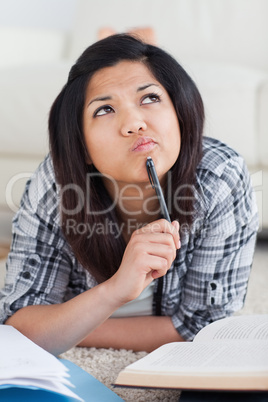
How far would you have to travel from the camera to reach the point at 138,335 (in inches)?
43.2

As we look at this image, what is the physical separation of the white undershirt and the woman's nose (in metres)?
0.33

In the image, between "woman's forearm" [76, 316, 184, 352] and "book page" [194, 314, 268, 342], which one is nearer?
"book page" [194, 314, 268, 342]

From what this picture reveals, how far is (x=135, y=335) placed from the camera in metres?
1.10

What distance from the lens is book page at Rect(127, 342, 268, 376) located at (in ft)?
2.12

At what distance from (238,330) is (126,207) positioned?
0.38 metres

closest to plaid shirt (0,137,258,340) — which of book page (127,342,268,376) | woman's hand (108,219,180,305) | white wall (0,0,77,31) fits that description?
woman's hand (108,219,180,305)

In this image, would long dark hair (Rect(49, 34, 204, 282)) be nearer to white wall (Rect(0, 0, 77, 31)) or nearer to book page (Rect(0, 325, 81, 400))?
book page (Rect(0, 325, 81, 400))

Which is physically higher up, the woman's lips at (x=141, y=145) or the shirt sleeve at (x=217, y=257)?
the woman's lips at (x=141, y=145)

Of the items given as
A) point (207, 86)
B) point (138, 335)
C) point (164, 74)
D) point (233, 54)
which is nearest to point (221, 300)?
point (138, 335)

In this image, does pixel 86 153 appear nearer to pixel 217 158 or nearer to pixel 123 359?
pixel 217 158

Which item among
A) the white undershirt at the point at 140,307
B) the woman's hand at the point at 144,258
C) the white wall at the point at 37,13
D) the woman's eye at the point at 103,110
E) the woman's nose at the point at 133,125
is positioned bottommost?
the white undershirt at the point at 140,307

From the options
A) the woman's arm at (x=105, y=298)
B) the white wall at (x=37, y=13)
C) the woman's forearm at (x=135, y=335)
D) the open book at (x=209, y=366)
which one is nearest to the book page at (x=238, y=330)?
the open book at (x=209, y=366)

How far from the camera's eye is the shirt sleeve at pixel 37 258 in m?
1.04

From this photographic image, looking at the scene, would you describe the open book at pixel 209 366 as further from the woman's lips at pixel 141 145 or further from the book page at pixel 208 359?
the woman's lips at pixel 141 145
